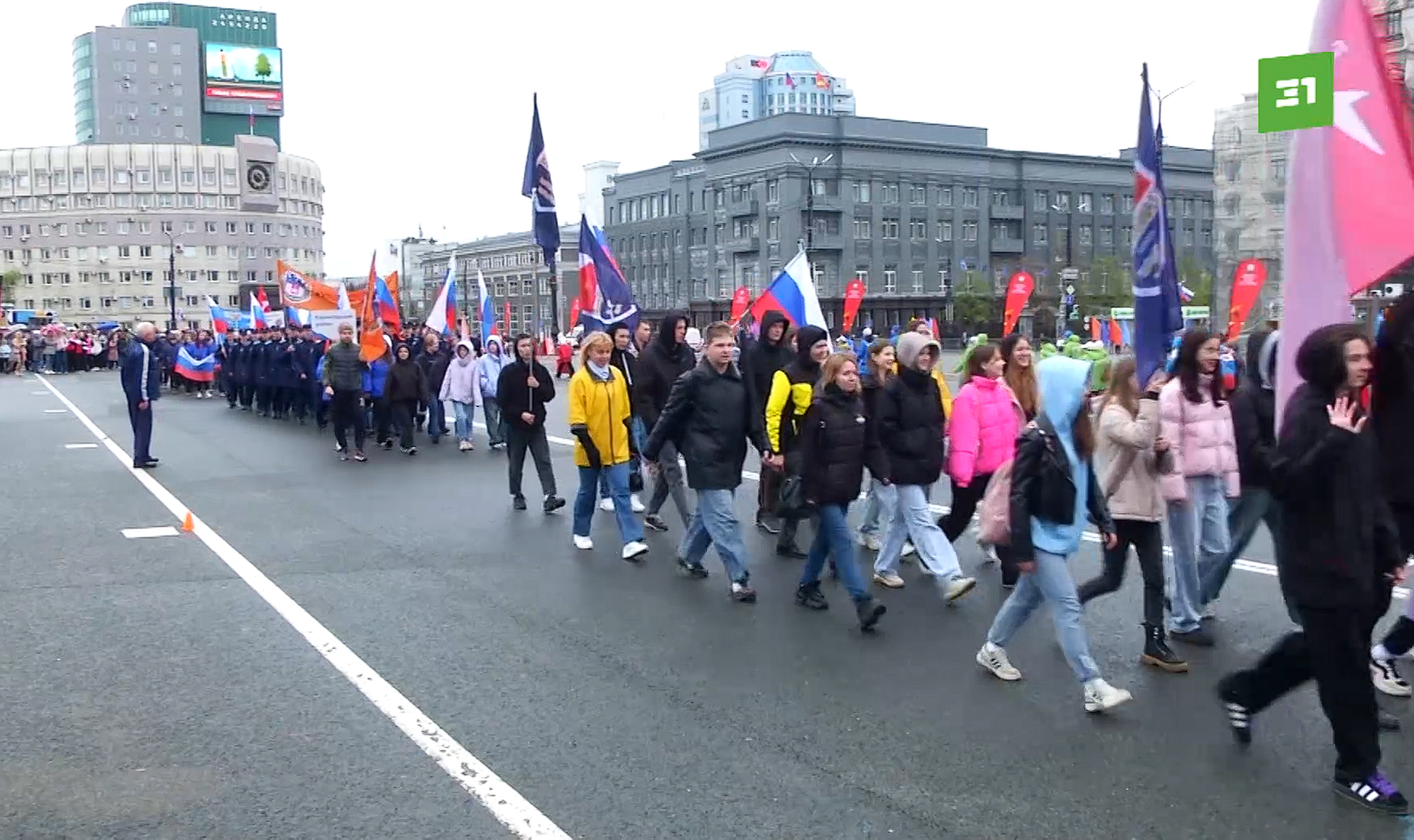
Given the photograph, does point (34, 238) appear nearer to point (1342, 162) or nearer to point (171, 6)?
point (171, 6)

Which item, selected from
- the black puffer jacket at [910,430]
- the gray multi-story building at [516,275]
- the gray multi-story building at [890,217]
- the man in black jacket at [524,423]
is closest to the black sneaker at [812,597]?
the black puffer jacket at [910,430]

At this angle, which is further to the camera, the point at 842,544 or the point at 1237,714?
the point at 842,544

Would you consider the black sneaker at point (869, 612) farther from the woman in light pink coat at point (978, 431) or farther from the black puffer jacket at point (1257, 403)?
the black puffer jacket at point (1257, 403)

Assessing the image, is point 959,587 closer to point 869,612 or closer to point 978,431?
point 869,612

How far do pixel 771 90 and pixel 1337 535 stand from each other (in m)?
179

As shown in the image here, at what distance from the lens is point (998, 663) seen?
6500 mm

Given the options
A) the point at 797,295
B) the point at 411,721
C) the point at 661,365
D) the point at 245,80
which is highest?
the point at 245,80

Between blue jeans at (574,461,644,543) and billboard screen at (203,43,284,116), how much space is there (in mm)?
142836

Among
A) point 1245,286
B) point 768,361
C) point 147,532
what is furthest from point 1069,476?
point 1245,286

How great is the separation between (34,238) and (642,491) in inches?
4907

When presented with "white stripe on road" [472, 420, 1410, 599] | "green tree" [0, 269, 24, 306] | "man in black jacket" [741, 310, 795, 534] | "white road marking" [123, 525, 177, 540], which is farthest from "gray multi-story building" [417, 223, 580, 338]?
"white stripe on road" [472, 420, 1410, 599]

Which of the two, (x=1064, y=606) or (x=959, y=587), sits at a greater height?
(x=1064, y=606)

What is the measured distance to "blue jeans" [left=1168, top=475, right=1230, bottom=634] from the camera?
23.3 ft

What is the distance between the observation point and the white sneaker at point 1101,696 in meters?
5.86
